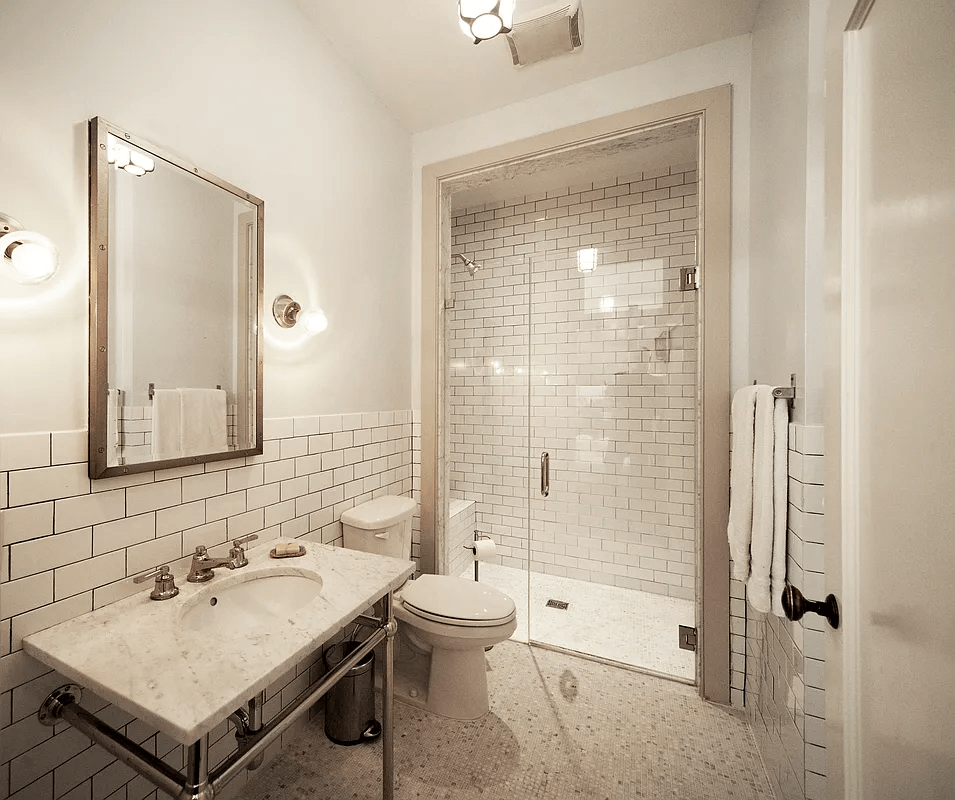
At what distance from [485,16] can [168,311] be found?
1.26 meters

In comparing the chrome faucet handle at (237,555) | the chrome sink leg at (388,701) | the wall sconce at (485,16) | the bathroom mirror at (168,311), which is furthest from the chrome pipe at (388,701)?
the wall sconce at (485,16)

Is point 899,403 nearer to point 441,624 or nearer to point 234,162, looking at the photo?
point 441,624

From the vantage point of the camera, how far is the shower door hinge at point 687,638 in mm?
2289

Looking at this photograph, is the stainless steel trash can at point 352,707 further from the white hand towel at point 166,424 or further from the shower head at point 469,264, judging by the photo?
the shower head at point 469,264

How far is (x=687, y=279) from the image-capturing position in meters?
2.37

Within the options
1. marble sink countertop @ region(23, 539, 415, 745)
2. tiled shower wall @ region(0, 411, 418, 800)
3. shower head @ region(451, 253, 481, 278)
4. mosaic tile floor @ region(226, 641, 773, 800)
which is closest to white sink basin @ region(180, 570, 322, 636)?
marble sink countertop @ region(23, 539, 415, 745)

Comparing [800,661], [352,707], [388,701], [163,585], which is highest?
[163,585]

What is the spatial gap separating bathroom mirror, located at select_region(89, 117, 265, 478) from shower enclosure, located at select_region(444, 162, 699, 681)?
3.89 ft

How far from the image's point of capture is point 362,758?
1571 mm

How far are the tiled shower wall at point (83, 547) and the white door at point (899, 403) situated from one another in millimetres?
1239

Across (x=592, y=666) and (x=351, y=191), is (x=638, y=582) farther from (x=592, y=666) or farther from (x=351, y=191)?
(x=351, y=191)

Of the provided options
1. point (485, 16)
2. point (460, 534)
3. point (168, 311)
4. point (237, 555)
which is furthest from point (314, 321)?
point (460, 534)

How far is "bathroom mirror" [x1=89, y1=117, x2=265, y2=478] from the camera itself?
1078 millimetres

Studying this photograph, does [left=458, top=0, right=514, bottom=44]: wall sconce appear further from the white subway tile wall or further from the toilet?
the white subway tile wall
